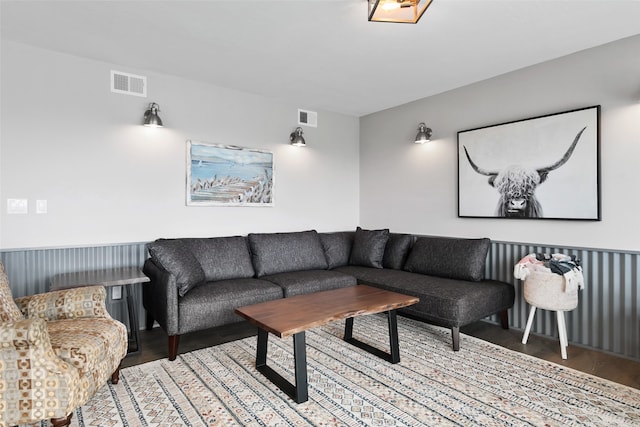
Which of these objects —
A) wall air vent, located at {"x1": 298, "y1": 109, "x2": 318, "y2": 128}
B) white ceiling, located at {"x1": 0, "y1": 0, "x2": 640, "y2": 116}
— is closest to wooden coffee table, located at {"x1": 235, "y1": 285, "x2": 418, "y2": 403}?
white ceiling, located at {"x1": 0, "y1": 0, "x2": 640, "y2": 116}

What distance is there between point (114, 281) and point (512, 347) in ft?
10.4

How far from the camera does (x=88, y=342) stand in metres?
1.92

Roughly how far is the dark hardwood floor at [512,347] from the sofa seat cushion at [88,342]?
62 cm

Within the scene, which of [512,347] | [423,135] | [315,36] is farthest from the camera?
[423,135]

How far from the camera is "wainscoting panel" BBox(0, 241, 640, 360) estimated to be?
9.21 ft

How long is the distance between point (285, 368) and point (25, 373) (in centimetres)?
149

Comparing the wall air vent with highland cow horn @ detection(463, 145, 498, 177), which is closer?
highland cow horn @ detection(463, 145, 498, 177)

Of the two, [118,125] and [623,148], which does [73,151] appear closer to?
[118,125]

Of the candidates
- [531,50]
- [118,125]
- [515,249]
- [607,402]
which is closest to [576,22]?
[531,50]

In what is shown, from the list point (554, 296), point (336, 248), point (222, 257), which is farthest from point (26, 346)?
point (554, 296)

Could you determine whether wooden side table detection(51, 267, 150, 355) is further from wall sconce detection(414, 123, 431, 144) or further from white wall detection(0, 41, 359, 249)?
wall sconce detection(414, 123, 431, 144)

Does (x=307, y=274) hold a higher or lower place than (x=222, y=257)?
lower

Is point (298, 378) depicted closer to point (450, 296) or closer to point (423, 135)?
point (450, 296)

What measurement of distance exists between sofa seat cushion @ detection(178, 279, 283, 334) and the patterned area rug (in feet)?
0.76
